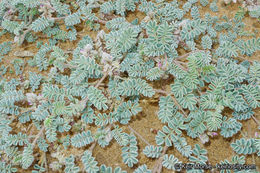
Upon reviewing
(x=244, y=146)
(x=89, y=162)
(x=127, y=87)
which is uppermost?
(x=127, y=87)

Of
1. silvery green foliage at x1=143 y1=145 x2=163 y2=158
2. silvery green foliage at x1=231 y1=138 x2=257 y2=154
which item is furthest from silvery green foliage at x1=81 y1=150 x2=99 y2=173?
silvery green foliage at x1=231 y1=138 x2=257 y2=154

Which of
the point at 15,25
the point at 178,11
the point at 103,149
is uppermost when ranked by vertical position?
the point at 178,11

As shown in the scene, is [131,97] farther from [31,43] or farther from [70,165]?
[31,43]

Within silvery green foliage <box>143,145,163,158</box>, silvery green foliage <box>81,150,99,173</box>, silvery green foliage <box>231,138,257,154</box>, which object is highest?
silvery green foliage <box>231,138,257,154</box>

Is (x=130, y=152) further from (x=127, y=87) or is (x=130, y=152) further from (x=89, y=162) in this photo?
(x=127, y=87)

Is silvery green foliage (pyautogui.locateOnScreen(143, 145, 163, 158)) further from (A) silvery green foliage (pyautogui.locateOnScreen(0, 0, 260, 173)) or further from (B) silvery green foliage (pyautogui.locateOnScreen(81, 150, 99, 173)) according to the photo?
(B) silvery green foliage (pyautogui.locateOnScreen(81, 150, 99, 173))

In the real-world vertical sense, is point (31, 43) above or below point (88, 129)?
above

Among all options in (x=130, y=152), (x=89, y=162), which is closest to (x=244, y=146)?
(x=130, y=152)

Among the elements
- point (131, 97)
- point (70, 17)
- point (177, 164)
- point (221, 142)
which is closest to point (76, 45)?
point (70, 17)

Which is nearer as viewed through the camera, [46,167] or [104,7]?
[46,167]
